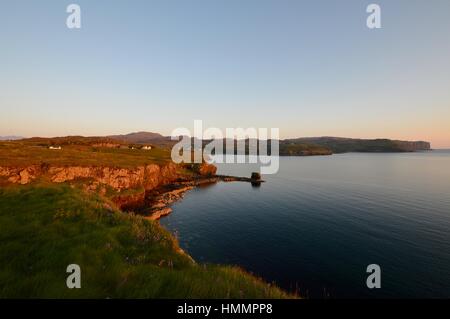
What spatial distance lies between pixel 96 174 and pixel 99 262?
183ft

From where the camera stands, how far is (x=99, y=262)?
7.08 m

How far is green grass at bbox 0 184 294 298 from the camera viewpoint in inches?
217

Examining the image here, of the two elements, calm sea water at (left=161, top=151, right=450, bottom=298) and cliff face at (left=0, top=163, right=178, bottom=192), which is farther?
cliff face at (left=0, top=163, right=178, bottom=192)

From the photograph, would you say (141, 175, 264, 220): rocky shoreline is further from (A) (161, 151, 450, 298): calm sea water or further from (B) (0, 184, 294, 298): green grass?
(B) (0, 184, 294, 298): green grass

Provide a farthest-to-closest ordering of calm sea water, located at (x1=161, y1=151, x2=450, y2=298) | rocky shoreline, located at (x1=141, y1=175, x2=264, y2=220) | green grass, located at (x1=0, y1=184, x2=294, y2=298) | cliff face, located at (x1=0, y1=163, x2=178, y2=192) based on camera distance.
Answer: rocky shoreline, located at (x1=141, y1=175, x2=264, y2=220) → cliff face, located at (x1=0, y1=163, x2=178, y2=192) → calm sea water, located at (x1=161, y1=151, x2=450, y2=298) → green grass, located at (x1=0, y1=184, x2=294, y2=298)

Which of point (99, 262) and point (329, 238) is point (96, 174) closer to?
point (329, 238)

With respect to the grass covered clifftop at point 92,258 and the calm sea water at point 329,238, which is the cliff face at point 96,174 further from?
the grass covered clifftop at point 92,258

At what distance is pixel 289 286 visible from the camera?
2522 cm

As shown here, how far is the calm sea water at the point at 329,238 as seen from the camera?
26.3 meters

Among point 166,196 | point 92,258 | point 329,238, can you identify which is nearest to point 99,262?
point 92,258

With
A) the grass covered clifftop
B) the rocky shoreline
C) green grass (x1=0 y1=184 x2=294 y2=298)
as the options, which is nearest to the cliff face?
the rocky shoreline

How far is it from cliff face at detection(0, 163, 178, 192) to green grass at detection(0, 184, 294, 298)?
140 feet
